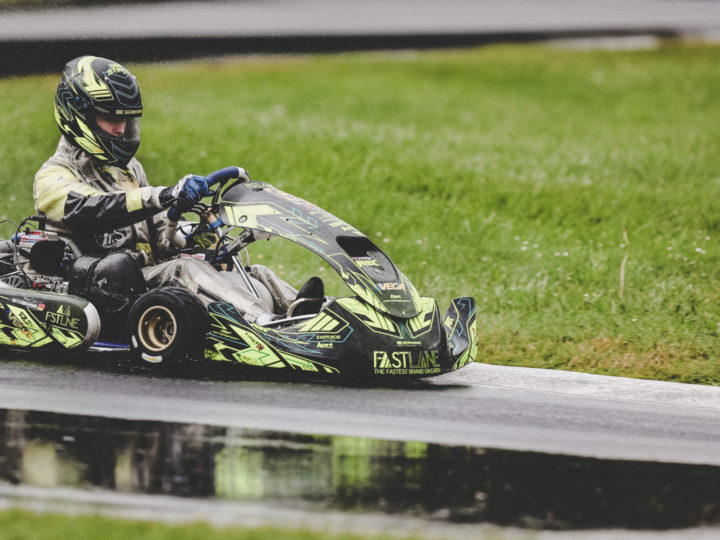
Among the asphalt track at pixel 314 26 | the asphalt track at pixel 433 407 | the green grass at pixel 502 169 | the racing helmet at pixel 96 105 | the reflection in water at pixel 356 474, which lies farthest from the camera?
the asphalt track at pixel 314 26

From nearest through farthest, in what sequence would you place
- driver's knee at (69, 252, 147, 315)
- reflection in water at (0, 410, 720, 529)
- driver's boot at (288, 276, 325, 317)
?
reflection in water at (0, 410, 720, 529), driver's knee at (69, 252, 147, 315), driver's boot at (288, 276, 325, 317)

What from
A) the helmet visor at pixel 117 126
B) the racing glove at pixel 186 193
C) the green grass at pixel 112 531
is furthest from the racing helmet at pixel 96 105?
the green grass at pixel 112 531

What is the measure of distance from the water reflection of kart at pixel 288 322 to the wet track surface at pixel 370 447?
6.2 inches

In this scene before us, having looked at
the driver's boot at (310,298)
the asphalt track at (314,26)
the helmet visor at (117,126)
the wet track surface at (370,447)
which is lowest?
the wet track surface at (370,447)

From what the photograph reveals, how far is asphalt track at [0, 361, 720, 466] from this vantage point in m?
5.33

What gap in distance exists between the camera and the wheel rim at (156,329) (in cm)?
600

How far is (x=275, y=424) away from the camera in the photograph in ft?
17.4

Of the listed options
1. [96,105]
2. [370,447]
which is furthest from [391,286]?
[96,105]

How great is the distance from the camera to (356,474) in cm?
467

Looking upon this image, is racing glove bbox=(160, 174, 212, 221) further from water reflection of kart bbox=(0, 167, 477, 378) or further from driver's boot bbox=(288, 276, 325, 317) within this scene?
driver's boot bbox=(288, 276, 325, 317)

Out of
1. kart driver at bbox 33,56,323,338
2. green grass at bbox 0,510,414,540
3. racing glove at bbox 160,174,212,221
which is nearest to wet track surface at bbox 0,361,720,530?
green grass at bbox 0,510,414,540

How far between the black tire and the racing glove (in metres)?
0.46

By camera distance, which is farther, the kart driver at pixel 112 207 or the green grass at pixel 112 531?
the kart driver at pixel 112 207

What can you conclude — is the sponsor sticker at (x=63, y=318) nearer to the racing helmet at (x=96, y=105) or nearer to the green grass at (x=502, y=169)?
the racing helmet at (x=96, y=105)
